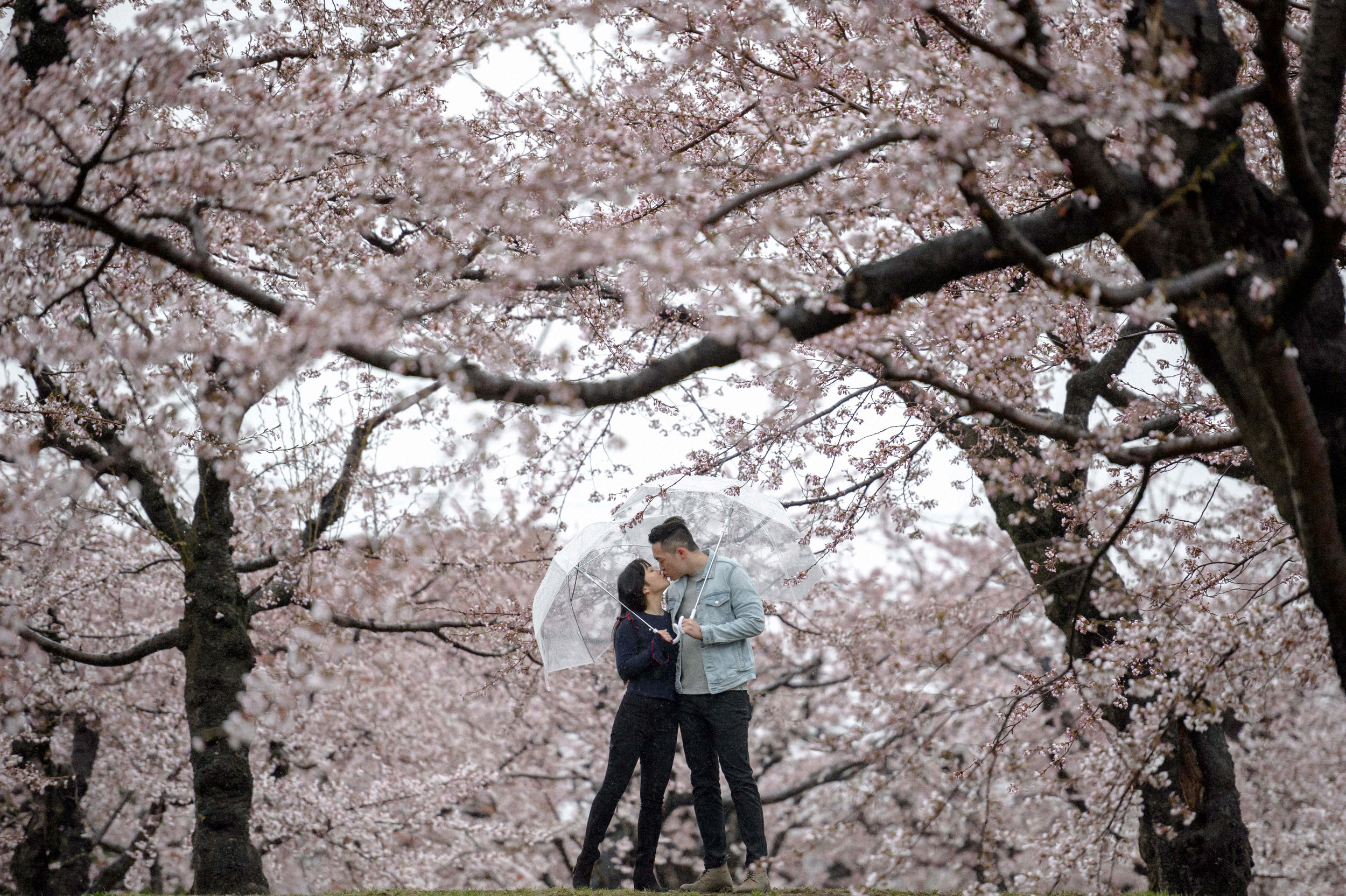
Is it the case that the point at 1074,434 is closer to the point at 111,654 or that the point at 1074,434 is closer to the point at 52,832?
the point at 111,654

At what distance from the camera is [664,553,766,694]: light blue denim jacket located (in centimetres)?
470

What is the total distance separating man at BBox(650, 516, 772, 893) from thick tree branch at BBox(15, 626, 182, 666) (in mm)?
4186

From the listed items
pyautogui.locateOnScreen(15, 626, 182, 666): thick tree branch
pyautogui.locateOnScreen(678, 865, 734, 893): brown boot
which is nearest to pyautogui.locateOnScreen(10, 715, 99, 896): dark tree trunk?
pyautogui.locateOnScreen(15, 626, 182, 666): thick tree branch

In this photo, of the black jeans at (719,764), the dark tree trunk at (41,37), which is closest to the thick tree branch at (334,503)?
the dark tree trunk at (41,37)

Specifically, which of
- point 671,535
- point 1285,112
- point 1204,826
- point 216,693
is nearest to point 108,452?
point 216,693

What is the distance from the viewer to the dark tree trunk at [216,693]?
6.28 metres

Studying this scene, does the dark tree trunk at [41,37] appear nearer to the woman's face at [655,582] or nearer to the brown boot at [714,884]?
the woman's face at [655,582]

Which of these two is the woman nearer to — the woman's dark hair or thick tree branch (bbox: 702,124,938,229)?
the woman's dark hair

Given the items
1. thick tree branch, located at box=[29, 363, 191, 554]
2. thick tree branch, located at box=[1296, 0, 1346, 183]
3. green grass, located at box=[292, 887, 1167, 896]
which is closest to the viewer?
thick tree branch, located at box=[1296, 0, 1346, 183]

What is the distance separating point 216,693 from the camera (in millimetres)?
6711

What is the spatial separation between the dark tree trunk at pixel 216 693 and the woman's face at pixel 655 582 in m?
3.50

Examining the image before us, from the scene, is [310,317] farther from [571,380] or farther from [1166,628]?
[1166,628]

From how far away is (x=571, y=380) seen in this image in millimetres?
2832

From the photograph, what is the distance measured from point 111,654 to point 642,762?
4.49 metres
